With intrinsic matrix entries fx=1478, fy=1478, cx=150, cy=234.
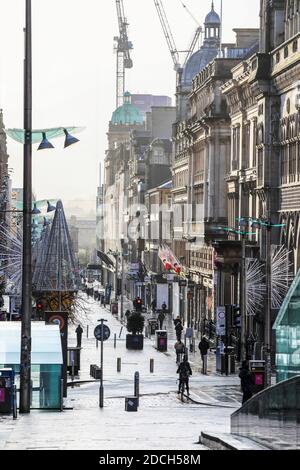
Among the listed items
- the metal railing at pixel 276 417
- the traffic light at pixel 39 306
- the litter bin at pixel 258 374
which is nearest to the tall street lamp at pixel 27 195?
the metal railing at pixel 276 417

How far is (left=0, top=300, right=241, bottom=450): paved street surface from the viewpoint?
26.8 meters

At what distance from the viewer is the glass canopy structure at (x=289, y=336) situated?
32531 mm

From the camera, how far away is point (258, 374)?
49781mm

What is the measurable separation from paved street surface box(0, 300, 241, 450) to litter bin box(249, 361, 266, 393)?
94 cm

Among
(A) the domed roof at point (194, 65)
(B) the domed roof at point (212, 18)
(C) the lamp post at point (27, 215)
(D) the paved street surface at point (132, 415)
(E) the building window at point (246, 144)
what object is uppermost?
(B) the domed roof at point (212, 18)

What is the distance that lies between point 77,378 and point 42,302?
13413 mm

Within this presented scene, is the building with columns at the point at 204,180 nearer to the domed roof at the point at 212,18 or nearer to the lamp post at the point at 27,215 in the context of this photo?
the domed roof at the point at 212,18

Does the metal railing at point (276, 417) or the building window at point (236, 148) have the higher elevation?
the building window at point (236, 148)

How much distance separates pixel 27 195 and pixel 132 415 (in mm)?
7805

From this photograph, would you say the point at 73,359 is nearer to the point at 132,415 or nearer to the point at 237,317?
the point at 237,317

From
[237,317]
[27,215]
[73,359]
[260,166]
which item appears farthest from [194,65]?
[27,215]

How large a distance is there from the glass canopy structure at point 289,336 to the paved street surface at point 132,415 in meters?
1.97

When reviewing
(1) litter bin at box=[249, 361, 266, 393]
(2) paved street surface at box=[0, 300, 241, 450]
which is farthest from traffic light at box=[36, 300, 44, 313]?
(1) litter bin at box=[249, 361, 266, 393]

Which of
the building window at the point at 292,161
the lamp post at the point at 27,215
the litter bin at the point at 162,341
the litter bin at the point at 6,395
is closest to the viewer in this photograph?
the lamp post at the point at 27,215
